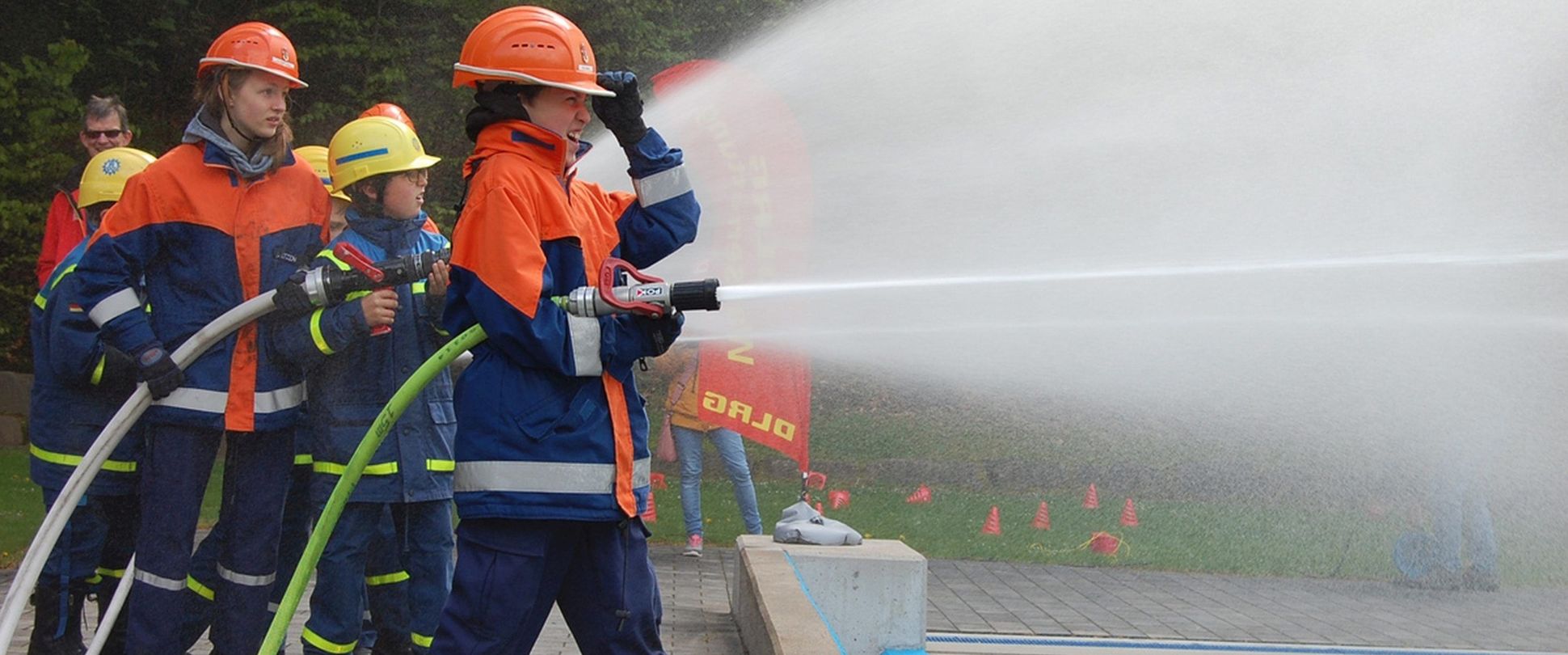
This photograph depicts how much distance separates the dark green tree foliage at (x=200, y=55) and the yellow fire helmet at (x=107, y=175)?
734cm

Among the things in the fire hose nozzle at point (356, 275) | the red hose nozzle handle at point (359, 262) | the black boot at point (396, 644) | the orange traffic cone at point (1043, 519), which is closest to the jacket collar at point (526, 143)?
the fire hose nozzle at point (356, 275)

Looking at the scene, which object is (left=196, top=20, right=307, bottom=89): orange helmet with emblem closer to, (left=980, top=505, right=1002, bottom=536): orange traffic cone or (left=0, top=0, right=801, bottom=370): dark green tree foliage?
(left=980, top=505, right=1002, bottom=536): orange traffic cone

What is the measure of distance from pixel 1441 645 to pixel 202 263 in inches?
212

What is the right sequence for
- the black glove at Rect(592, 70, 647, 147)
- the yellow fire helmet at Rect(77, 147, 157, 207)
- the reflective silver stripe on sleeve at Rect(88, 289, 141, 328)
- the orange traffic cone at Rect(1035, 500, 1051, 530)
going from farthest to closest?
the orange traffic cone at Rect(1035, 500, 1051, 530) < the yellow fire helmet at Rect(77, 147, 157, 207) < the reflective silver stripe on sleeve at Rect(88, 289, 141, 328) < the black glove at Rect(592, 70, 647, 147)

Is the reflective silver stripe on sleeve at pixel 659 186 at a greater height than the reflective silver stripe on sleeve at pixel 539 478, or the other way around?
the reflective silver stripe on sleeve at pixel 659 186

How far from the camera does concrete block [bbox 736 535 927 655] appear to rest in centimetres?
607

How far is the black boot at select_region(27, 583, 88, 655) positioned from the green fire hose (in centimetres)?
184

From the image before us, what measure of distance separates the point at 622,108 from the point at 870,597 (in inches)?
116

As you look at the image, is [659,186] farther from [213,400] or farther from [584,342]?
[213,400]

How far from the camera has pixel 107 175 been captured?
19.5 feet

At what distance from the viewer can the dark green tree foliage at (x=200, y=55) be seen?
524 inches

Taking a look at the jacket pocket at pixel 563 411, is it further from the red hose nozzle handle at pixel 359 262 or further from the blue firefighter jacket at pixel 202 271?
the blue firefighter jacket at pixel 202 271

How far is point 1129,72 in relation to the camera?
7.62 meters

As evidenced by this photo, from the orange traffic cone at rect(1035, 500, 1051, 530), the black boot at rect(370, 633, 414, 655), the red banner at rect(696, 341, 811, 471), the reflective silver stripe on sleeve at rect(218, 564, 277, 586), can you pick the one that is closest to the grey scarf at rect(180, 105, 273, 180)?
the reflective silver stripe on sleeve at rect(218, 564, 277, 586)
